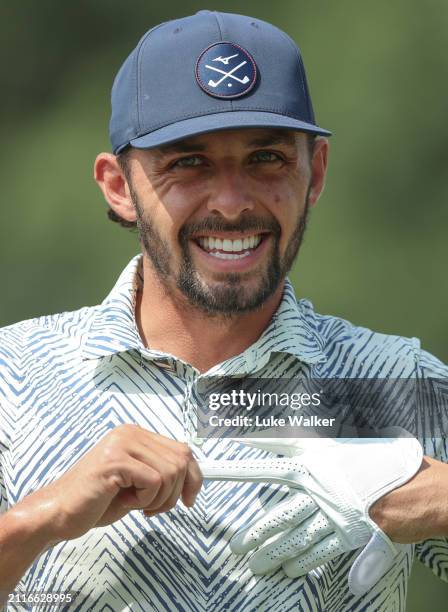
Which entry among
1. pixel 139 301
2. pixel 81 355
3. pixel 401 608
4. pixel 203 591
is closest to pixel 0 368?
pixel 81 355

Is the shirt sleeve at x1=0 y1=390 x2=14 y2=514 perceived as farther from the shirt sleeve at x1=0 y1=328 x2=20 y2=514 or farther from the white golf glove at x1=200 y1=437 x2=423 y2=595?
the white golf glove at x1=200 y1=437 x2=423 y2=595

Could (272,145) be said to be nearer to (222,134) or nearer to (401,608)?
(222,134)

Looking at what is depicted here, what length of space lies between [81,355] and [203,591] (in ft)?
1.37

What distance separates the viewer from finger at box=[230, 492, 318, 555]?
1.91 meters

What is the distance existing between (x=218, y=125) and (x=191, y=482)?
1.93 ft

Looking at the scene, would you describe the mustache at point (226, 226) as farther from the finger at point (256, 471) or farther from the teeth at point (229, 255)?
the finger at point (256, 471)

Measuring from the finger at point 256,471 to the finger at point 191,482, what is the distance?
13cm

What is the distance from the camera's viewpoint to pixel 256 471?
1.90 meters

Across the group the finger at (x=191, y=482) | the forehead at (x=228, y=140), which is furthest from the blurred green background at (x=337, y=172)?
the finger at (x=191, y=482)

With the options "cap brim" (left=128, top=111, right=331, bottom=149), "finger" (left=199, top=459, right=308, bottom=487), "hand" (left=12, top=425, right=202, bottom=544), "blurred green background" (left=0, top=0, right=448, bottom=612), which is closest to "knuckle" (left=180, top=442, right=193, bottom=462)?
"hand" (left=12, top=425, right=202, bottom=544)

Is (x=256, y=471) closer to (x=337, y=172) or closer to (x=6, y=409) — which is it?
(x=6, y=409)

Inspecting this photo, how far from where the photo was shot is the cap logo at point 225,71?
82.9 inches

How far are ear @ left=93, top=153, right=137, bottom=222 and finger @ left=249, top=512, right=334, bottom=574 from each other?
67 cm

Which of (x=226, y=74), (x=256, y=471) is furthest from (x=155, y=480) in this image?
(x=226, y=74)
